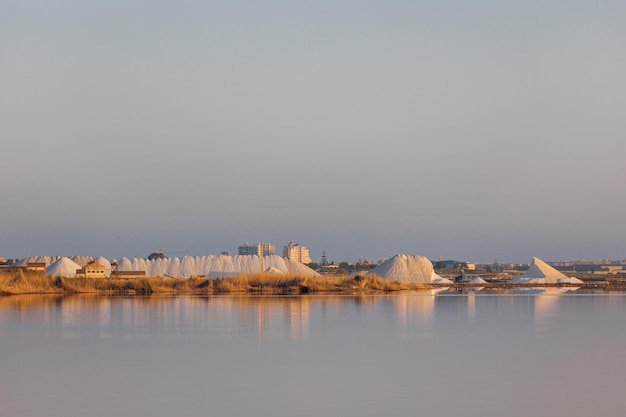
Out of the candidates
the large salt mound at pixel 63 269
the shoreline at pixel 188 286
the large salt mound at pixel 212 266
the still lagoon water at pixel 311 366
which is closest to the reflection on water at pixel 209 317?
the still lagoon water at pixel 311 366

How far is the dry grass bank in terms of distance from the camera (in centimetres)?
3850

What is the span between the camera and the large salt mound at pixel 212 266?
5938 centimetres

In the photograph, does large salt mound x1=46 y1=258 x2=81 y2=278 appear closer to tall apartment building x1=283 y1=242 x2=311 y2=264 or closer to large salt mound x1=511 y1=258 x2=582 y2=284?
large salt mound x1=511 y1=258 x2=582 y2=284

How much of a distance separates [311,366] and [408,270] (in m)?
43.4

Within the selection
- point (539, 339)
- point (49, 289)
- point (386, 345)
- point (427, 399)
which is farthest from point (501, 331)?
point (49, 289)

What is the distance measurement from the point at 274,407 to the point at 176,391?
1509 mm

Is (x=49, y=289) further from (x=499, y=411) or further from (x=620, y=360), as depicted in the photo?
(x=499, y=411)

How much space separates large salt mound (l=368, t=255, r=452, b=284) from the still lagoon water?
108 ft

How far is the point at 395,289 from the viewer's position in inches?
1767

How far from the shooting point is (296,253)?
125m

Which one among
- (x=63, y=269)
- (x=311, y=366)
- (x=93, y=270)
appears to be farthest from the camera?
(x=63, y=269)

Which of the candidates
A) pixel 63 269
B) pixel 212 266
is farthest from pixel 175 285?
pixel 212 266

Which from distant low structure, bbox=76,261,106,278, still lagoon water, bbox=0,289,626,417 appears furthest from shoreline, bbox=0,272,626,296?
still lagoon water, bbox=0,289,626,417

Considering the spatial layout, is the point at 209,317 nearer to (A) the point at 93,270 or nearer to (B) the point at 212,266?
(A) the point at 93,270
